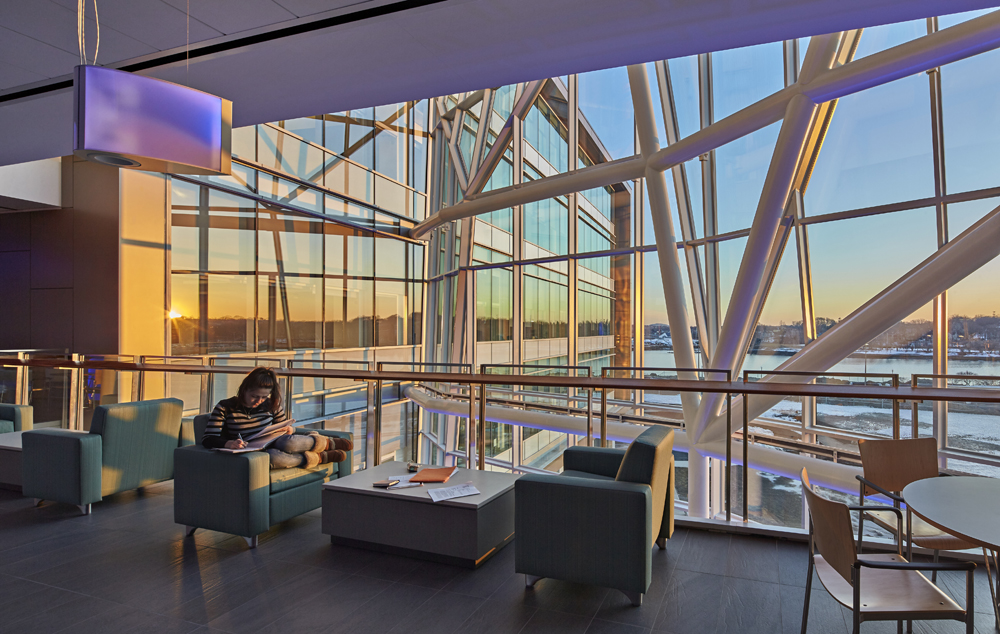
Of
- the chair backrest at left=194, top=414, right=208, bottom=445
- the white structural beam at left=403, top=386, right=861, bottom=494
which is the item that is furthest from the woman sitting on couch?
the white structural beam at left=403, top=386, right=861, bottom=494

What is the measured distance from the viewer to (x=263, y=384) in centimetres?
447

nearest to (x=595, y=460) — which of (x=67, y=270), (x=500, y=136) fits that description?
(x=67, y=270)

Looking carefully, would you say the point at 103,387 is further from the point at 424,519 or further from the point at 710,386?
the point at 710,386

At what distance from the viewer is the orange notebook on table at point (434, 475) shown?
157 inches

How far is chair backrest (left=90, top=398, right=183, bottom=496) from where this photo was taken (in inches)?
195

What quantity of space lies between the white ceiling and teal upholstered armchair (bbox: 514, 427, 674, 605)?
10.5 feet

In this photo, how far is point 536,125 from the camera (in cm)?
1416

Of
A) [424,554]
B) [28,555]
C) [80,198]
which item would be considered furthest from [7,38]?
[80,198]

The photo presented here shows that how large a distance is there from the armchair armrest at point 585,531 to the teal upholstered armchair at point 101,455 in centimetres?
400

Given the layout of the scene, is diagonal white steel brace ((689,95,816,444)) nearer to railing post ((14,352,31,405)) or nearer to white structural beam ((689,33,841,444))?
white structural beam ((689,33,841,444))

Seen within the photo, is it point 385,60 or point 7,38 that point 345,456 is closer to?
point 385,60

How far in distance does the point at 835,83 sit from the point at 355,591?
664cm

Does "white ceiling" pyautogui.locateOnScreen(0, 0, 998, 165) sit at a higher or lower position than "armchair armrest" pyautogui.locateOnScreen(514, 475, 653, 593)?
higher

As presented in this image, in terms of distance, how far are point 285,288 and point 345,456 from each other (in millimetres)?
9245
